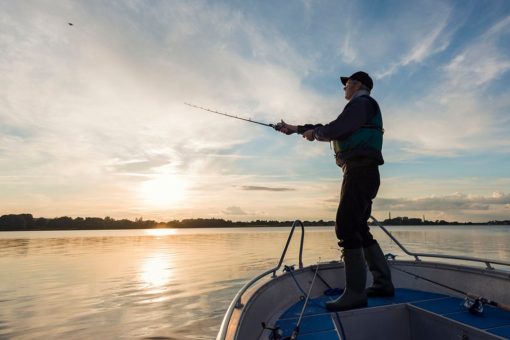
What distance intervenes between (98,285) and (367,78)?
16414mm

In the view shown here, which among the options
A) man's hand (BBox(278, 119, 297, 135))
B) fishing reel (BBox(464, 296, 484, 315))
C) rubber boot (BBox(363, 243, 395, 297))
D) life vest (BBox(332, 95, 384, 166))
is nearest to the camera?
fishing reel (BBox(464, 296, 484, 315))

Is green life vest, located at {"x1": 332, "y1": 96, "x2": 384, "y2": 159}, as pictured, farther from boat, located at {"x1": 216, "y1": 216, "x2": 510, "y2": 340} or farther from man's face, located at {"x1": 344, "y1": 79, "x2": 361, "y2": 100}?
boat, located at {"x1": 216, "y1": 216, "x2": 510, "y2": 340}

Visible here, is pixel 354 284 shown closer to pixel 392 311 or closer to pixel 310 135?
pixel 392 311

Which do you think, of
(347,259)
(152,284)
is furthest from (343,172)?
(152,284)

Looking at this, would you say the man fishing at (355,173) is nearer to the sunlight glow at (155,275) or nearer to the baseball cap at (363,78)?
the baseball cap at (363,78)

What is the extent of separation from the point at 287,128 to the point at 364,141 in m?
1.48

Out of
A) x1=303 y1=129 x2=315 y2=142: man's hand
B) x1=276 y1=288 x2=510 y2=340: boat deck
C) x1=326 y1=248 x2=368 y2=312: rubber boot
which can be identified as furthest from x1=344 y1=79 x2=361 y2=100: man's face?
x1=276 y1=288 x2=510 y2=340: boat deck

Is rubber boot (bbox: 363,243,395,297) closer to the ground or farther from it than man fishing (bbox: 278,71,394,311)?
closer to the ground

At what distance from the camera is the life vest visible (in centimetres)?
393

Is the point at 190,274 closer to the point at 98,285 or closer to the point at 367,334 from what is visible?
the point at 98,285

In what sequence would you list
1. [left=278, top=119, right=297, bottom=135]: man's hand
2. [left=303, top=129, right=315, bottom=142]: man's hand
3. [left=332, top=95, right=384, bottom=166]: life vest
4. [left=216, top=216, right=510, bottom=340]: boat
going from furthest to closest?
[left=278, top=119, right=297, bottom=135]: man's hand, [left=303, top=129, right=315, bottom=142]: man's hand, [left=332, top=95, right=384, bottom=166]: life vest, [left=216, top=216, right=510, bottom=340]: boat

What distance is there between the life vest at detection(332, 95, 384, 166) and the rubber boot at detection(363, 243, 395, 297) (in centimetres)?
145

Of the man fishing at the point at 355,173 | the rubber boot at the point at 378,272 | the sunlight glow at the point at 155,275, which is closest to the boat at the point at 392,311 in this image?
the rubber boot at the point at 378,272

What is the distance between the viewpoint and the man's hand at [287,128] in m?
5.04
